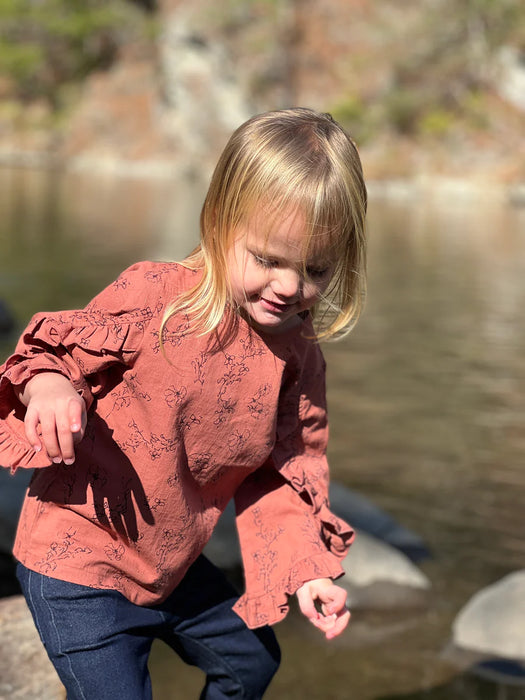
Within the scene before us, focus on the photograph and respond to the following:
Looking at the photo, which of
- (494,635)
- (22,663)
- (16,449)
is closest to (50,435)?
(16,449)

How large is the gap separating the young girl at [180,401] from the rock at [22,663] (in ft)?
1.75

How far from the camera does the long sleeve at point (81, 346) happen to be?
5.32 ft

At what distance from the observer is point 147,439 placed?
1.76m

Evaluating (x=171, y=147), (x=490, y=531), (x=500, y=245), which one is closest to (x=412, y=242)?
(x=500, y=245)

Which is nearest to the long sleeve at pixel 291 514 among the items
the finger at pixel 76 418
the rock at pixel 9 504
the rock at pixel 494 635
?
the finger at pixel 76 418

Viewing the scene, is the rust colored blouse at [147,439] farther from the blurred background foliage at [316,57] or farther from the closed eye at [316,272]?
the blurred background foliage at [316,57]

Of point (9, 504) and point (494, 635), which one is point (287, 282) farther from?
point (9, 504)

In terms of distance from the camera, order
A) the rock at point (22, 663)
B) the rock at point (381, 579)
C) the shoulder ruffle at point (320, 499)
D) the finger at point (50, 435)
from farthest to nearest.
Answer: the rock at point (381, 579)
the rock at point (22, 663)
the shoulder ruffle at point (320, 499)
the finger at point (50, 435)

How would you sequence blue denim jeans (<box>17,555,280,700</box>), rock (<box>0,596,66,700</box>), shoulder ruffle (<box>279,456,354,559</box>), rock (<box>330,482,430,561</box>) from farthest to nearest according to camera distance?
rock (<box>330,482,430,561</box>), rock (<box>0,596,66,700</box>), shoulder ruffle (<box>279,456,354,559</box>), blue denim jeans (<box>17,555,280,700</box>)

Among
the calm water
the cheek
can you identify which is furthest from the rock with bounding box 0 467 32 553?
the cheek

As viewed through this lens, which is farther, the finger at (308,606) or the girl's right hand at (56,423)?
the finger at (308,606)

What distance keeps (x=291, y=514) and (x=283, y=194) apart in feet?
2.25

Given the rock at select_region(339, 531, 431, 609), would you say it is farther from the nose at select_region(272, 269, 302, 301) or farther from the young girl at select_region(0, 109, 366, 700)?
the nose at select_region(272, 269, 302, 301)

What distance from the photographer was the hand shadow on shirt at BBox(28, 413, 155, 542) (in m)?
1.75
